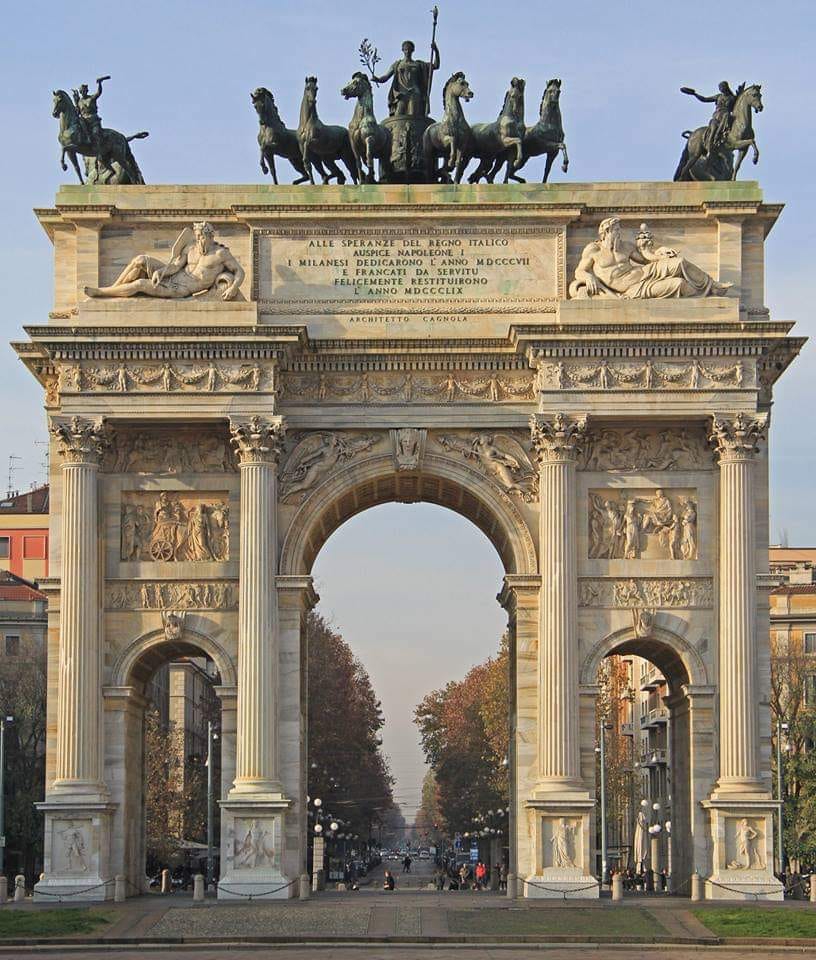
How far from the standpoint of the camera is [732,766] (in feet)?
167

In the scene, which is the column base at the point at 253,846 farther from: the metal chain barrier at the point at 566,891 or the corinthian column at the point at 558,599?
the corinthian column at the point at 558,599

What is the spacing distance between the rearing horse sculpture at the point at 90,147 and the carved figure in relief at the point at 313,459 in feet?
26.2

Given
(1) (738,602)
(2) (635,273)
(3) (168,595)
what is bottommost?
(1) (738,602)

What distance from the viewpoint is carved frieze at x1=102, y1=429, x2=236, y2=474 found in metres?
52.8

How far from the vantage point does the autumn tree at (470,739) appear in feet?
323

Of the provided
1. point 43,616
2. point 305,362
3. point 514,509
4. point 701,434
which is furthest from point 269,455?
point 43,616

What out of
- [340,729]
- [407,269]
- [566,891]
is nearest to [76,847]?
[566,891]

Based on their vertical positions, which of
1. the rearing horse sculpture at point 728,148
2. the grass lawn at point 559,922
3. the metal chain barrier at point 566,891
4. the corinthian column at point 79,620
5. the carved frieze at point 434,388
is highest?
the rearing horse sculpture at point 728,148

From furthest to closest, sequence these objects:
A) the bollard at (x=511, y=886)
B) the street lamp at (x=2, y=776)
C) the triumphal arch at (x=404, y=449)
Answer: the street lamp at (x=2, y=776) < the bollard at (x=511, y=886) < the triumphal arch at (x=404, y=449)

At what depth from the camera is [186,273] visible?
5262cm

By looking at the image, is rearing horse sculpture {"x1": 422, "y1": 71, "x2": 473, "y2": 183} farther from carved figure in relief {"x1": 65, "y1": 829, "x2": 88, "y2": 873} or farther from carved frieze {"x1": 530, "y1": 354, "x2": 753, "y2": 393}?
carved figure in relief {"x1": 65, "y1": 829, "x2": 88, "y2": 873}

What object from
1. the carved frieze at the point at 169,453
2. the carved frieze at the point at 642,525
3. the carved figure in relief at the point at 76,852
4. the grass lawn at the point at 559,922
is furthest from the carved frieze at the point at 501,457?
the carved figure in relief at the point at 76,852

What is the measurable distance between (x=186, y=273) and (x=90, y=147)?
4208mm

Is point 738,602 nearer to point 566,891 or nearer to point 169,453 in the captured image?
point 566,891
